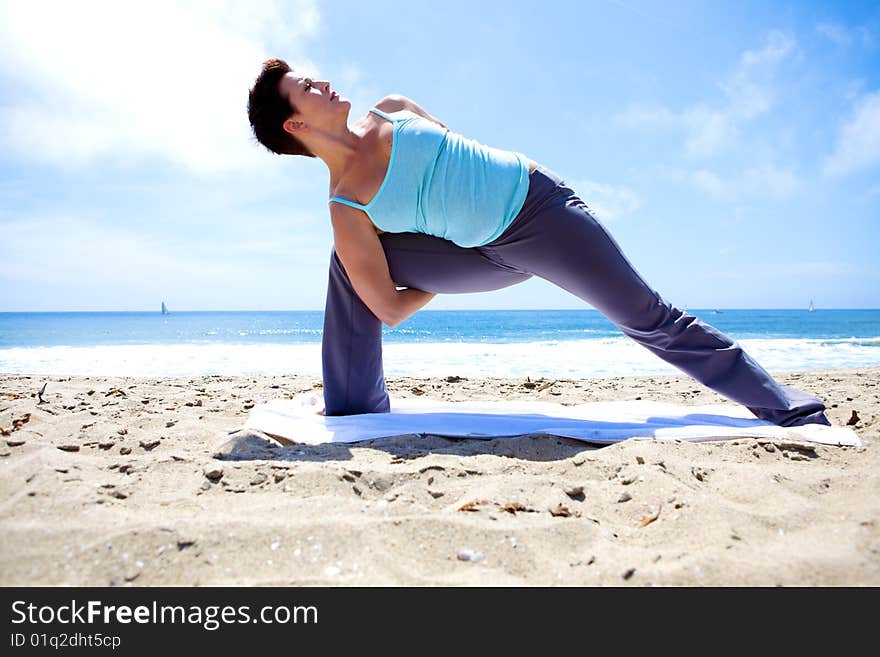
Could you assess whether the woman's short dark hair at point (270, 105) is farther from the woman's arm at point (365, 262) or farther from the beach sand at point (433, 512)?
the beach sand at point (433, 512)

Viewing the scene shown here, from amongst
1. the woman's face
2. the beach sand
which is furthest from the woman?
the beach sand

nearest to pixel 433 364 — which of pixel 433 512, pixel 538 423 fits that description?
pixel 538 423

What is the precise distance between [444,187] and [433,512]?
5.14ft

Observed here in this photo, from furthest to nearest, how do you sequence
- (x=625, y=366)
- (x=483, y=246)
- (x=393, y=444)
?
(x=625, y=366), (x=483, y=246), (x=393, y=444)

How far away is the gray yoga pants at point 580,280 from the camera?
265cm

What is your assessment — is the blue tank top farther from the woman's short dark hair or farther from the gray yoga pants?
the woman's short dark hair

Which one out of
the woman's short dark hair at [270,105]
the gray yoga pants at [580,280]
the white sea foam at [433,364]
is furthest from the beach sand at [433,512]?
the white sea foam at [433,364]

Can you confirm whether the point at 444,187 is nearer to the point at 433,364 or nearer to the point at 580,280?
the point at 580,280

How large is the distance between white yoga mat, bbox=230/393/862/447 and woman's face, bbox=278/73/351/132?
1.47m

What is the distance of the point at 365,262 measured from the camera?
2.61 m
